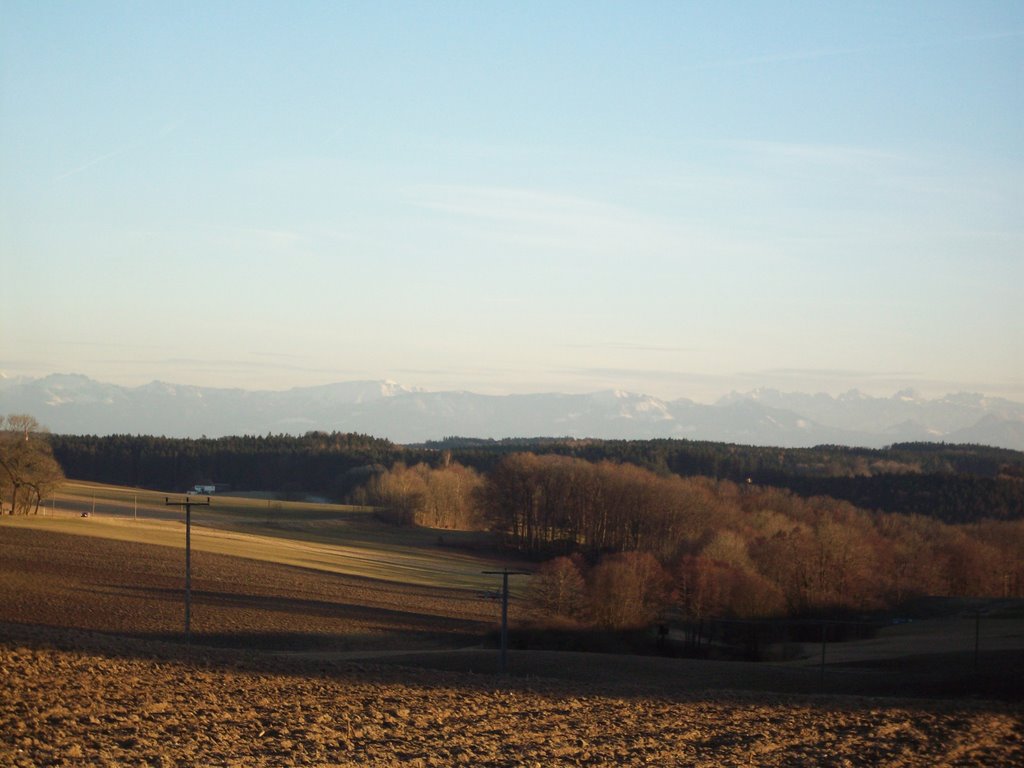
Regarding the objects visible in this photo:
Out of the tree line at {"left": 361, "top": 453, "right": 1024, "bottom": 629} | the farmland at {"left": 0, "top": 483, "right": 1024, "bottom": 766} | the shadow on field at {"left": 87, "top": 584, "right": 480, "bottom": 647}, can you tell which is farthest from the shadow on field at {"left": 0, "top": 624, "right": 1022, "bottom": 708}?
the tree line at {"left": 361, "top": 453, "right": 1024, "bottom": 629}

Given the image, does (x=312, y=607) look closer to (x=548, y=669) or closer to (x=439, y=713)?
(x=548, y=669)

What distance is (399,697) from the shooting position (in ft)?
89.4

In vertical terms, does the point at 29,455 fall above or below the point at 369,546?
above

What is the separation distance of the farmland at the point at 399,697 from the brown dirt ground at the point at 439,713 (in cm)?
10

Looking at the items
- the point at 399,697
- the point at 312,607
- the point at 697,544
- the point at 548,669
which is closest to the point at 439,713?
the point at 399,697

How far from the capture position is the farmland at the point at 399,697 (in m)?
20.4

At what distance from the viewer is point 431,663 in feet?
127

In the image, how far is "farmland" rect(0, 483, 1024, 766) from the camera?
20.4 m

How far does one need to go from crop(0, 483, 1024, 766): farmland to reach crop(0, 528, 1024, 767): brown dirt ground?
0.32 ft

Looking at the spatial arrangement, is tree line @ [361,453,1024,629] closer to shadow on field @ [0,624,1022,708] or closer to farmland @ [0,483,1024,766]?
farmland @ [0,483,1024,766]

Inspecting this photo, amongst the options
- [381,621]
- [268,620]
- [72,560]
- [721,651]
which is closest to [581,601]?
[721,651]

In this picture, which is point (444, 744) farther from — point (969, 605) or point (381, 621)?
point (969, 605)

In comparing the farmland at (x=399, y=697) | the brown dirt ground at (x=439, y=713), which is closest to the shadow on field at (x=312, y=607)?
the farmland at (x=399, y=697)

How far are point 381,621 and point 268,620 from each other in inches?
252
